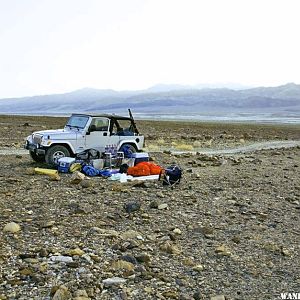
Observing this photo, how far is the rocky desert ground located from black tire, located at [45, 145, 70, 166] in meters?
2.42

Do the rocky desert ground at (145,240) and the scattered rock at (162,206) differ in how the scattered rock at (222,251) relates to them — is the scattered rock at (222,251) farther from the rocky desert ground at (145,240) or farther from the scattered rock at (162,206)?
the scattered rock at (162,206)

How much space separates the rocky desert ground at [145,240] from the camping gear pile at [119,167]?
443 millimetres

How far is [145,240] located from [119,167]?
705cm

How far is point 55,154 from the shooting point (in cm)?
1523

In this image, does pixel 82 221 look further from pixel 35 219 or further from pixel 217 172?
pixel 217 172

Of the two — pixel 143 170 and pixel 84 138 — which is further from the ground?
pixel 84 138

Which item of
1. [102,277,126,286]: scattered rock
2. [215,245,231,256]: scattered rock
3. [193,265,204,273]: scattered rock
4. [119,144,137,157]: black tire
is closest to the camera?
[102,277,126,286]: scattered rock

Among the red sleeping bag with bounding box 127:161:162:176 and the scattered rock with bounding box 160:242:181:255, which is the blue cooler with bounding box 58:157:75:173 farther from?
the scattered rock with bounding box 160:242:181:255

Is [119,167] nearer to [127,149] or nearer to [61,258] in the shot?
[127,149]

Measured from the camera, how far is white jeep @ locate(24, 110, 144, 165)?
15195 millimetres

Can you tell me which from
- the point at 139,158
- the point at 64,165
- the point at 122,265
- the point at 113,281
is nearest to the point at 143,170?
the point at 139,158

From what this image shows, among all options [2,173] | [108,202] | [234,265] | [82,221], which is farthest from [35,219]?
[2,173]

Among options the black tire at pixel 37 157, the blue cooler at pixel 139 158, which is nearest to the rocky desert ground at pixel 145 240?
the blue cooler at pixel 139 158

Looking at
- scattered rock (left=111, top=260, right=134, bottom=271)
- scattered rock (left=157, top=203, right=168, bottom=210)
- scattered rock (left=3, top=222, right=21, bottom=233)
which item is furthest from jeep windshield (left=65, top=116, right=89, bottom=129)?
scattered rock (left=111, top=260, right=134, bottom=271)
